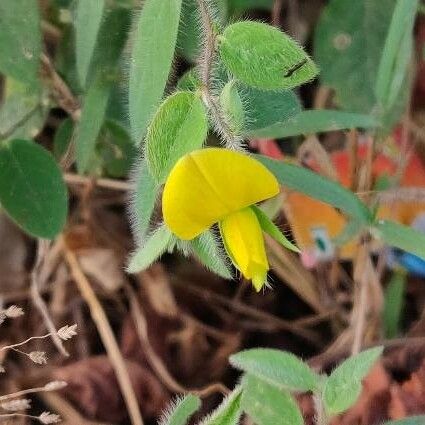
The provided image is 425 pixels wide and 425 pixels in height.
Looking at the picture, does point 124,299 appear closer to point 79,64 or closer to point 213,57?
point 79,64

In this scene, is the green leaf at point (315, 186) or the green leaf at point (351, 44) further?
the green leaf at point (351, 44)

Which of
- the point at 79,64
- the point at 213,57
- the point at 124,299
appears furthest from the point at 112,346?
the point at 213,57

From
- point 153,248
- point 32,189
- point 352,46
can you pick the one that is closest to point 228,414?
point 153,248

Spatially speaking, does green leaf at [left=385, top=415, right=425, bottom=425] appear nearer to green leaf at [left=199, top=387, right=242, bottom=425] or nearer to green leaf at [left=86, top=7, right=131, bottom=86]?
green leaf at [left=199, top=387, right=242, bottom=425]

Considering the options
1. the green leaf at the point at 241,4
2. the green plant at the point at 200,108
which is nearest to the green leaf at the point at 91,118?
the green plant at the point at 200,108

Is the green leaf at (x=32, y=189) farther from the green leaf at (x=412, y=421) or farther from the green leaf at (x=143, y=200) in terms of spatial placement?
the green leaf at (x=412, y=421)

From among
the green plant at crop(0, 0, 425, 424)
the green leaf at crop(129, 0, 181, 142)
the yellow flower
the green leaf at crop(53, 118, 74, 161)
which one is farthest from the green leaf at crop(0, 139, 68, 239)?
the yellow flower

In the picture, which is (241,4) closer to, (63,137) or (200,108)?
(63,137)
